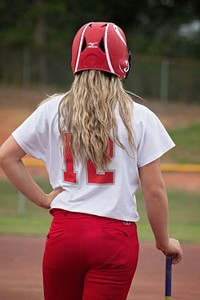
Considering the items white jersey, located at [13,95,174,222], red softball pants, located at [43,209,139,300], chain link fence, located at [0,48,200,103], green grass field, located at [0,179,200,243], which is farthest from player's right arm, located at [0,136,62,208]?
chain link fence, located at [0,48,200,103]

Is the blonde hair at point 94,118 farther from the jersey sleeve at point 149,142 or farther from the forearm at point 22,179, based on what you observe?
the forearm at point 22,179

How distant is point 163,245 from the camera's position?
13.5 ft

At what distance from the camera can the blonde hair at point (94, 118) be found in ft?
12.9

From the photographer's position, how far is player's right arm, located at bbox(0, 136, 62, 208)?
4.11 metres

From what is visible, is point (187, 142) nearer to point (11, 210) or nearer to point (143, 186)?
point (11, 210)

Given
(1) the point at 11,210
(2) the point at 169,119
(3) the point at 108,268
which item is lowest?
(2) the point at 169,119

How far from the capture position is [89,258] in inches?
153

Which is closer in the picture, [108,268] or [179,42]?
[108,268]

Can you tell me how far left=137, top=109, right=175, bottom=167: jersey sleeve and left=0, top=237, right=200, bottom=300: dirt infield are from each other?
4.28m

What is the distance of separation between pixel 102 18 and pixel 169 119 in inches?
411

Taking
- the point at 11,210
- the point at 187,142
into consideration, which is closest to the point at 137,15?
the point at 187,142

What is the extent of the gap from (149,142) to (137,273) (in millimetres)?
5467

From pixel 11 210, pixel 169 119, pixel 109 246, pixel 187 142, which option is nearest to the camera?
pixel 109 246

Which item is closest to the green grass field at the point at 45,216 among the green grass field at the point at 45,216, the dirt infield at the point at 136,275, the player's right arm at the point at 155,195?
the green grass field at the point at 45,216
